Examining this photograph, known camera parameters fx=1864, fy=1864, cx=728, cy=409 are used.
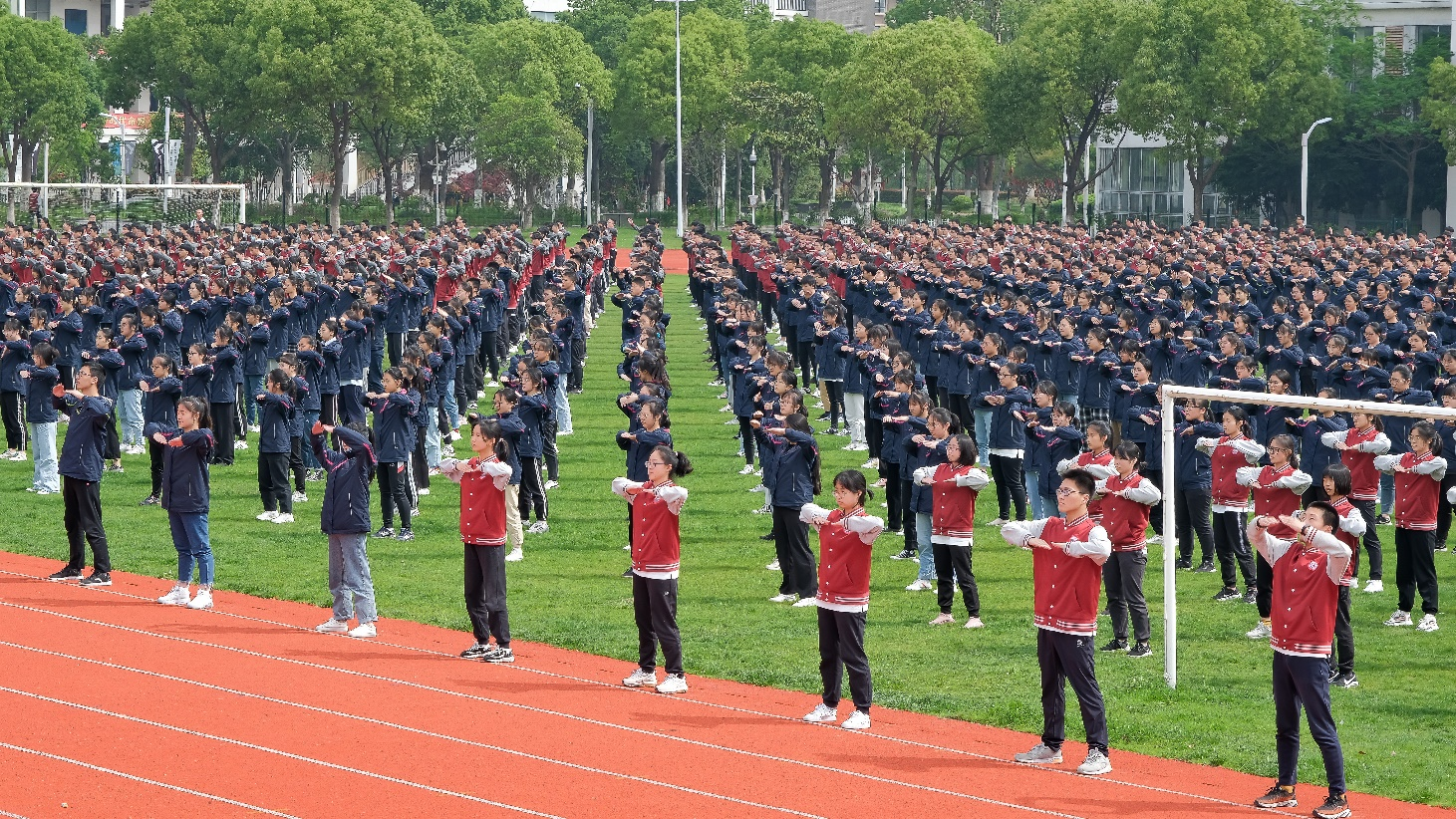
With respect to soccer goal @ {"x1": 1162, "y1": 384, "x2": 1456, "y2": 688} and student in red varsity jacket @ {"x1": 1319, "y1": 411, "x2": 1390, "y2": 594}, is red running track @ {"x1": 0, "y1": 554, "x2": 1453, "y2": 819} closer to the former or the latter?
soccer goal @ {"x1": 1162, "y1": 384, "x2": 1456, "y2": 688}

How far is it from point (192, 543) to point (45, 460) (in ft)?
20.7

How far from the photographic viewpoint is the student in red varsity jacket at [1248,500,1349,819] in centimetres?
1095

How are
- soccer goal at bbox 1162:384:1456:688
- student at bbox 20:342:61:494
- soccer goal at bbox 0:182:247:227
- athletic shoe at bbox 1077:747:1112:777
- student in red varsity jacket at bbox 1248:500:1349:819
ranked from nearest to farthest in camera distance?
student in red varsity jacket at bbox 1248:500:1349:819 < athletic shoe at bbox 1077:747:1112:777 < soccer goal at bbox 1162:384:1456:688 < student at bbox 20:342:61:494 < soccer goal at bbox 0:182:247:227

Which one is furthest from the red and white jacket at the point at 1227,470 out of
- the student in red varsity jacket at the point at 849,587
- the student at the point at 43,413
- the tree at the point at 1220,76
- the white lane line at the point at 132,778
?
the tree at the point at 1220,76

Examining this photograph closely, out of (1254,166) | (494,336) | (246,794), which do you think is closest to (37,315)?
(494,336)

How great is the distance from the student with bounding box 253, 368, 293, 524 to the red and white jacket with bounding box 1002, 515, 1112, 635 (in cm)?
959

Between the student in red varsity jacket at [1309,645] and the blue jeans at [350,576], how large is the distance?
7.23 meters

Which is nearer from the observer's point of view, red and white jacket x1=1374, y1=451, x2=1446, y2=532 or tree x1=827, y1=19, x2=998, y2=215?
red and white jacket x1=1374, y1=451, x2=1446, y2=532

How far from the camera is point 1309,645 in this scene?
11039 mm

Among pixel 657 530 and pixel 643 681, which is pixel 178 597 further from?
pixel 657 530

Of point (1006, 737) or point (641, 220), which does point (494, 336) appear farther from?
point (641, 220)

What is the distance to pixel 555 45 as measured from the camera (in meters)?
73.0

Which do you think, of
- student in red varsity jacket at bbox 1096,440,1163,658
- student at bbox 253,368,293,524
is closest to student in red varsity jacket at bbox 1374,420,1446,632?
student in red varsity jacket at bbox 1096,440,1163,658

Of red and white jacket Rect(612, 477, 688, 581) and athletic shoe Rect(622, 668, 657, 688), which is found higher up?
red and white jacket Rect(612, 477, 688, 581)
